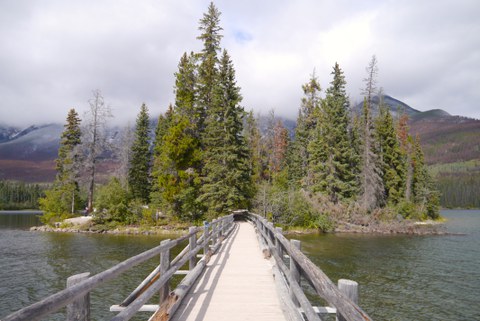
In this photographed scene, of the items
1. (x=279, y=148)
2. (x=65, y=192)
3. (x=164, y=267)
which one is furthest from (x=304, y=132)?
(x=164, y=267)

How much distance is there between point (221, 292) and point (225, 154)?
85.6 ft

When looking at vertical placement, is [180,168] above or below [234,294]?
above

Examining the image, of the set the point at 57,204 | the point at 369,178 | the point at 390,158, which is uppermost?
the point at 390,158

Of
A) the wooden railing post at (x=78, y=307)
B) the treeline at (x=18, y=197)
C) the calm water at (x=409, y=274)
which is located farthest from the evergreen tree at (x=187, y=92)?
the treeline at (x=18, y=197)

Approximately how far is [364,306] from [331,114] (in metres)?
33.6

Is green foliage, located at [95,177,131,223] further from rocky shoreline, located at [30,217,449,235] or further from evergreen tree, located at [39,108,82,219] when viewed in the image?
evergreen tree, located at [39,108,82,219]

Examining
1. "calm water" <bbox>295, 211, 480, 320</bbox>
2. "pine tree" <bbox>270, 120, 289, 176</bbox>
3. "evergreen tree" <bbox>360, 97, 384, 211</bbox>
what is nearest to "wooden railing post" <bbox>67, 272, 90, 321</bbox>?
"calm water" <bbox>295, 211, 480, 320</bbox>

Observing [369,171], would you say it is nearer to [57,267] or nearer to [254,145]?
[254,145]

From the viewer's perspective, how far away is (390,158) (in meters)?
49.2

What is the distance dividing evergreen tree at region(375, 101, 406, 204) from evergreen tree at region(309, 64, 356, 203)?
8.04 metres

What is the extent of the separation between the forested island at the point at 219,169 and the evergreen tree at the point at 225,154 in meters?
0.11

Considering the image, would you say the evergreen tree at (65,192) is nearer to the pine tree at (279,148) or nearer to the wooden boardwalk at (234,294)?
the pine tree at (279,148)

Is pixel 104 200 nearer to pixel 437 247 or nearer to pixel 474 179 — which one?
pixel 437 247

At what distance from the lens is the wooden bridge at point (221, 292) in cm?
265
